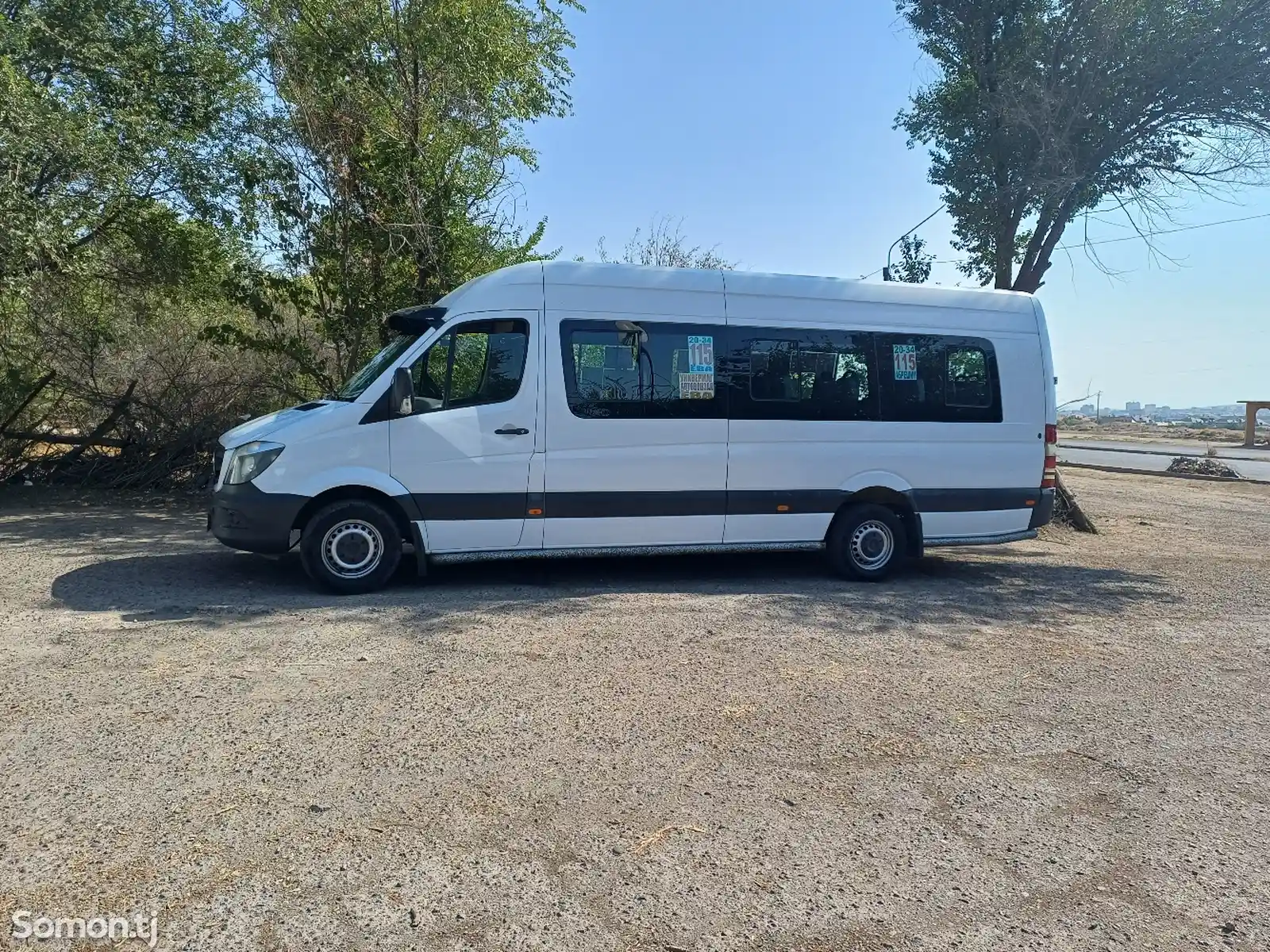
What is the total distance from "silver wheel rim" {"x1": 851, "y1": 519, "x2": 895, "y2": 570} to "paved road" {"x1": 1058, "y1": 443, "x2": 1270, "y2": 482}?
18.5 m

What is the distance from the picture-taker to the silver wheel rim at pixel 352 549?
269 inches

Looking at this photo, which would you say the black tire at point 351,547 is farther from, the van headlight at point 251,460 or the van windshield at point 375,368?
the van windshield at point 375,368

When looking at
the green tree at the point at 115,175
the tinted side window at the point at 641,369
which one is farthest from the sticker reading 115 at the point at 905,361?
the green tree at the point at 115,175

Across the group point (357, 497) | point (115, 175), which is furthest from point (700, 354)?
point (115, 175)

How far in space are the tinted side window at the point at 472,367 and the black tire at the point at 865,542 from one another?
3.38 metres

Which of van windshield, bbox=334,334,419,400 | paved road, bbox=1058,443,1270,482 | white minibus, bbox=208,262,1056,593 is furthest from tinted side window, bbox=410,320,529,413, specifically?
paved road, bbox=1058,443,1270,482

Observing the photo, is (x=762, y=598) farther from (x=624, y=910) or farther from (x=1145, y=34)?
(x=1145, y=34)

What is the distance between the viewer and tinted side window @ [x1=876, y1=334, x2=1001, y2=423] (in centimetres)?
814

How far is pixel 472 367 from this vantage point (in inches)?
281

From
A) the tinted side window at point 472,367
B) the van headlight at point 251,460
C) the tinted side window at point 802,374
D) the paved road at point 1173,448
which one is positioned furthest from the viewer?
the paved road at point 1173,448

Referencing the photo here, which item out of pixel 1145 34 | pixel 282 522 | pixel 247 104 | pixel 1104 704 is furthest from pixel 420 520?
pixel 1145 34

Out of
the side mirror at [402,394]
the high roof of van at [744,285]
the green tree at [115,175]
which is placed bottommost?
the side mirror at [402,394]

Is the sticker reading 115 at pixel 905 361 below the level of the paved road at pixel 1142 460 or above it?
above

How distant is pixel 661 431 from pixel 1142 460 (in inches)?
1070
